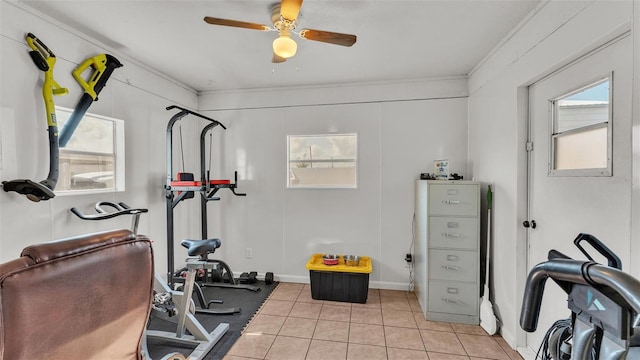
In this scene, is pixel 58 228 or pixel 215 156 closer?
pixel 58 228

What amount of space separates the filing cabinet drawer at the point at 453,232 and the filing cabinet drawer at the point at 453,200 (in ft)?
0.22

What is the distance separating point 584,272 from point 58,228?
9.73 ft

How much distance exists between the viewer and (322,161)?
11.5 ft

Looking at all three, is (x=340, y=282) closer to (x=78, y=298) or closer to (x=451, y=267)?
(x=451, y=267)

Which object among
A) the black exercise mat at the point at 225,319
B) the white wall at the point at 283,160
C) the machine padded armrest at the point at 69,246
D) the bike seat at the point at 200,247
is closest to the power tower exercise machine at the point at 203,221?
the bike seat at the point at 200,247

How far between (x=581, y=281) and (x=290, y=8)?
1.67m

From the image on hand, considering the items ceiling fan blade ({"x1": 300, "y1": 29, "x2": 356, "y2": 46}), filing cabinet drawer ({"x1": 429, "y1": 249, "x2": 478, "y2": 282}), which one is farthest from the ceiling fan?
filing cabinet drawer ({"x1": 429, "y1": 249, "x2": 478, "y2": 282})

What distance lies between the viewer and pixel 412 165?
324 cm

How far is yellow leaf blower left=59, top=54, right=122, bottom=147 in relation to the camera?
6.80ft

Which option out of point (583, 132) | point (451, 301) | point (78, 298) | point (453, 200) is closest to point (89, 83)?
point (78, 298)

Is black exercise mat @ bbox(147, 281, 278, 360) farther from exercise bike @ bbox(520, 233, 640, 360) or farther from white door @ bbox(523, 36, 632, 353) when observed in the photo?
white door @ bbox(523, 36, 632, 353)

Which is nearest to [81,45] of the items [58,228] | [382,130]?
[58,228]

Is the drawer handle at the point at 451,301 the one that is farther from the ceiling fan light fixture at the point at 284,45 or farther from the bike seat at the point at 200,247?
the ceiling fan light fixture at the point at 284,45

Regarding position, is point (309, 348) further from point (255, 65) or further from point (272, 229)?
point (255, 65)
